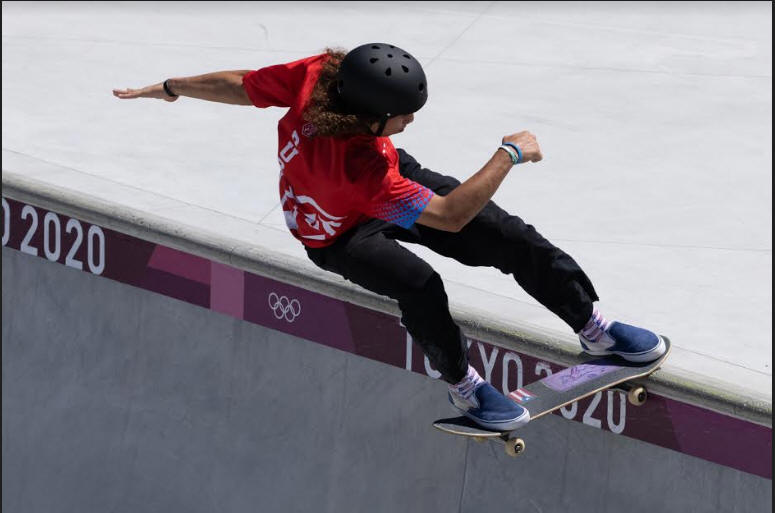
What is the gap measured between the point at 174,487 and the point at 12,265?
1616 mm

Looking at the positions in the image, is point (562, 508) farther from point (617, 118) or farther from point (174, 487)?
point (617, 118)

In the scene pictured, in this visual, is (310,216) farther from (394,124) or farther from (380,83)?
(380,83)

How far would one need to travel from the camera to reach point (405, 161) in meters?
5.55

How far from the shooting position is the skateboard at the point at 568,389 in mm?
5074

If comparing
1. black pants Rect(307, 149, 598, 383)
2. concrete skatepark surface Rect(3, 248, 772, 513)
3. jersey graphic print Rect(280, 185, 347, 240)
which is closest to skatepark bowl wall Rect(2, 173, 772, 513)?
concrete skatepark surface Rect(3, 248, 772, 513)

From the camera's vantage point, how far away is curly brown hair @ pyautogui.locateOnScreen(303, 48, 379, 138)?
483 centimetres

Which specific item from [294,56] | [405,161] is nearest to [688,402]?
[405,161]

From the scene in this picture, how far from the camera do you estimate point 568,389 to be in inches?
201

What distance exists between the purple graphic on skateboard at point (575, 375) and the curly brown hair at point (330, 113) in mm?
1197

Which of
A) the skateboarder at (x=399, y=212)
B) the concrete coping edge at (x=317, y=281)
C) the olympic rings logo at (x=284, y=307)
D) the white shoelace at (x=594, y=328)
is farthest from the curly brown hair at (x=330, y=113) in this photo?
the olympic rings logo at (x=284, y=307)

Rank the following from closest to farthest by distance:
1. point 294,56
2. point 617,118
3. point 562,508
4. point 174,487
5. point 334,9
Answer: point 562,508
point 174,487
point 617,118
point 294,56
point 334,9

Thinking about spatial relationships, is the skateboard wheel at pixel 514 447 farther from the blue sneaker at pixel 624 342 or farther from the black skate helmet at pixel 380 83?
the black skate helmet at pixel 380 83

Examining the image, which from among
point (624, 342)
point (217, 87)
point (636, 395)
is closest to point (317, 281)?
point (217, 87)

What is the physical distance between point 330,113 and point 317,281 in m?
1.21
